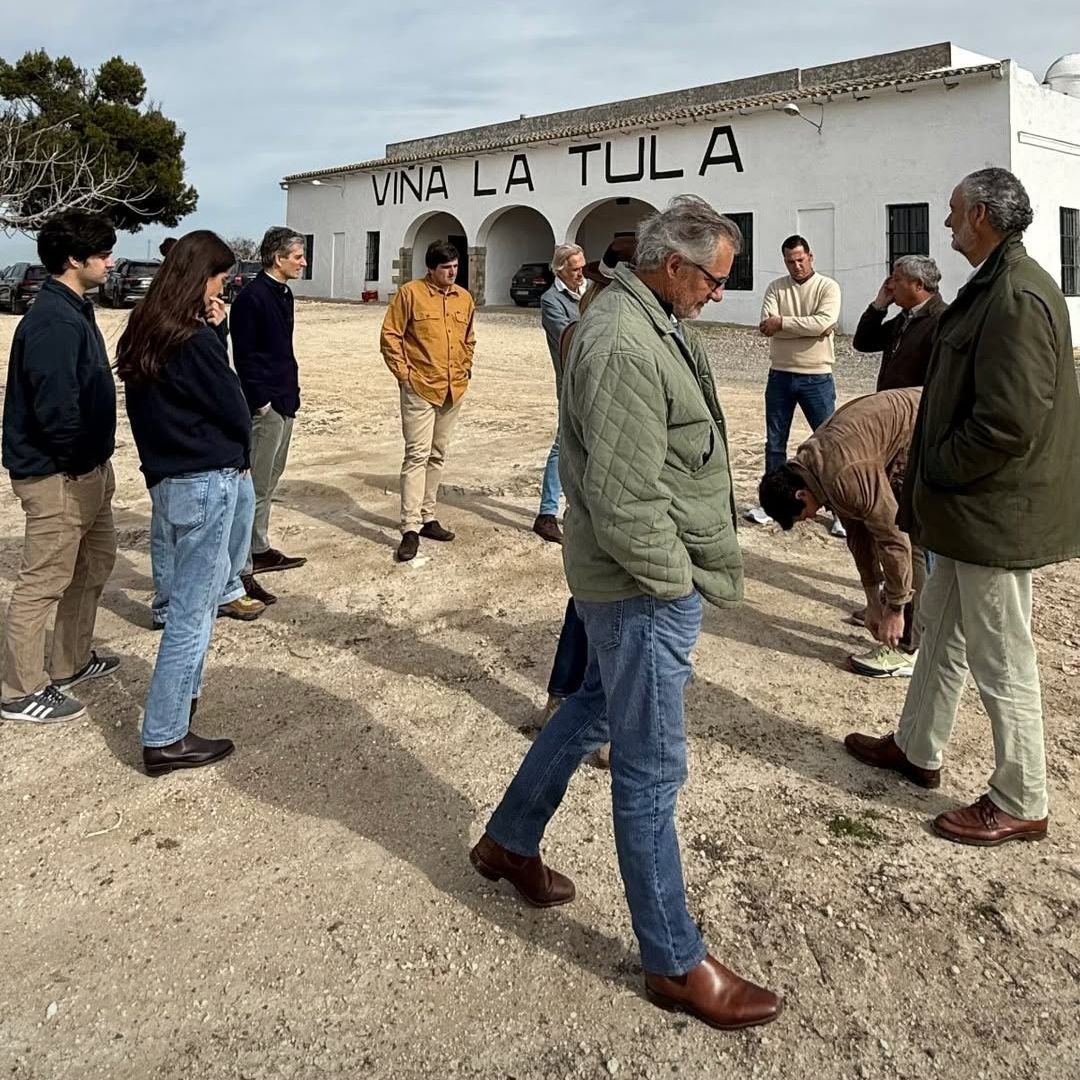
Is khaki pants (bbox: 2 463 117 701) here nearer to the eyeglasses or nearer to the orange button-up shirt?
the orange button-up shirt

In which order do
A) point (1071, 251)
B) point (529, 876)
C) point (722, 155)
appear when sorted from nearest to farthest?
1. point (529, 876)
2. point (1071, 251)
3. point (722, 155)

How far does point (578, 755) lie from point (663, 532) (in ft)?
2.43

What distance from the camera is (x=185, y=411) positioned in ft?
10.0

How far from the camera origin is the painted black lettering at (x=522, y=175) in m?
24.9

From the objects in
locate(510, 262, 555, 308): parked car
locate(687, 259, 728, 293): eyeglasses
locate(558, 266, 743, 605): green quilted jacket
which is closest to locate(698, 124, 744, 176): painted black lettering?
locate(510, 262, 555, 308): parked car

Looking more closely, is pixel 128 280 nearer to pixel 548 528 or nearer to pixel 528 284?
pixel 528 284

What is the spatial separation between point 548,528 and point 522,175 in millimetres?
21608

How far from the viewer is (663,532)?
1.92m

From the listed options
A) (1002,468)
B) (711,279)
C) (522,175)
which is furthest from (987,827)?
(522,175)

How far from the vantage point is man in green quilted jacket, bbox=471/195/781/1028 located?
190 cm

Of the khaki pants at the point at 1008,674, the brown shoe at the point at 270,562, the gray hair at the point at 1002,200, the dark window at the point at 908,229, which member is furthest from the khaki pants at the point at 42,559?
the dark window at the point at 908,229

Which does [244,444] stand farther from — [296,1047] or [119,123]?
[119,123]

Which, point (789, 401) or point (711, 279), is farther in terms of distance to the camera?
point (789, 401)

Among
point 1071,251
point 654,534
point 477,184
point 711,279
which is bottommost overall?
point 654,534
